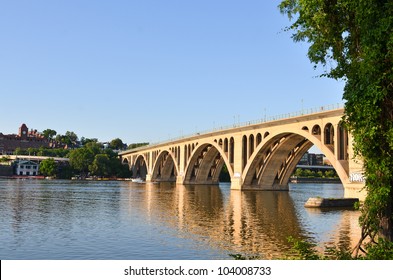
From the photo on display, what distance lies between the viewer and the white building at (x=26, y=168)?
555 feet

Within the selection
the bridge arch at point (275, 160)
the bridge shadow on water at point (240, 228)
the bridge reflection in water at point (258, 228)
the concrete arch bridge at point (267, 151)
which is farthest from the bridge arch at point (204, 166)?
the bridge reflection in water at point (258, 228)

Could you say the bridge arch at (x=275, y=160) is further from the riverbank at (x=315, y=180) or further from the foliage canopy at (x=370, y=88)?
the riverbank at (x=315, y=180)

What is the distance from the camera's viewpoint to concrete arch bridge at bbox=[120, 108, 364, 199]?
50.5 metres

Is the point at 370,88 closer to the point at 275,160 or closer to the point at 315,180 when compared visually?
the point at 275,160

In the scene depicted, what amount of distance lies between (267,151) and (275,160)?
1.95 m

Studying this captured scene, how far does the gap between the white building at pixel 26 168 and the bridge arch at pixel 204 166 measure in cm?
8844

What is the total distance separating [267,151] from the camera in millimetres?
71125

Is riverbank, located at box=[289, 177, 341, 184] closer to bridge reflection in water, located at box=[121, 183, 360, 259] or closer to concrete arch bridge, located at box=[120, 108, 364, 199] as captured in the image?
concrete arch bridge, located at box=[120, 108, 364, 199]

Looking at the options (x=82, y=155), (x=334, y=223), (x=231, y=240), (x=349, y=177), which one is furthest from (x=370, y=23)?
(x=82, y=155)

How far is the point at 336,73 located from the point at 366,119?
8.68 ft

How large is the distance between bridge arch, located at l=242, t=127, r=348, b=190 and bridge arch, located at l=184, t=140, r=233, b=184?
23609mm

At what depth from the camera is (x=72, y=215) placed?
34875 mm

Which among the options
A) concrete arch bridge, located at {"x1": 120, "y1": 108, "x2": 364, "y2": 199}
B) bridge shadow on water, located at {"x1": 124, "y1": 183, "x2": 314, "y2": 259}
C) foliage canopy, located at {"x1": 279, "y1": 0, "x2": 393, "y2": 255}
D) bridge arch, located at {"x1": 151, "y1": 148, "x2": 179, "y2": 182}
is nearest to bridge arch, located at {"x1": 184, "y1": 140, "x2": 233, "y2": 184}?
concrete arch bridge, located at {"x1": 120, "y1": 108, "x2": 364, "y2": 199}

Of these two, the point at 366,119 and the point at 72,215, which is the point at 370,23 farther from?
the point at 72,215
